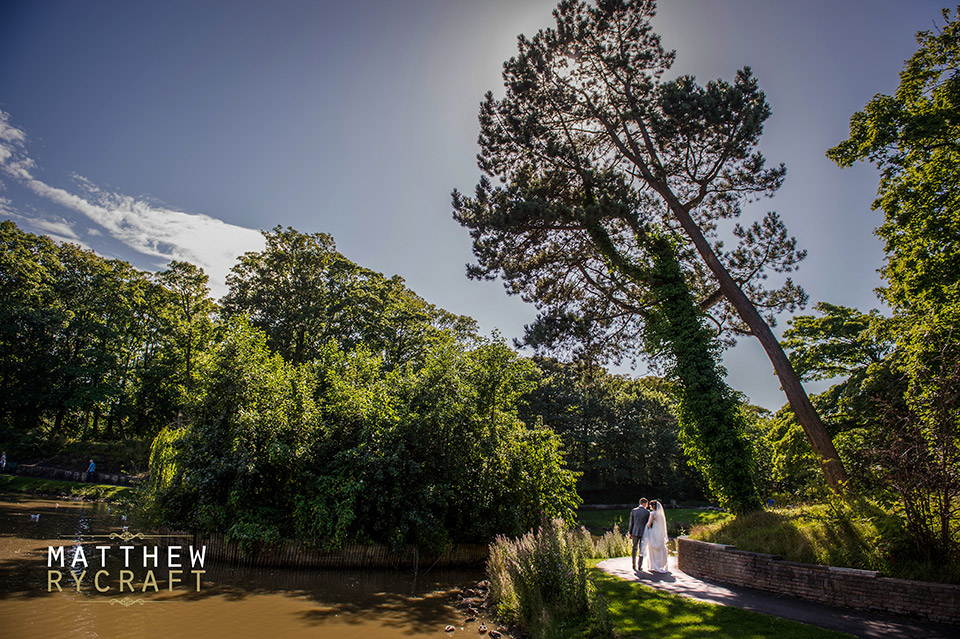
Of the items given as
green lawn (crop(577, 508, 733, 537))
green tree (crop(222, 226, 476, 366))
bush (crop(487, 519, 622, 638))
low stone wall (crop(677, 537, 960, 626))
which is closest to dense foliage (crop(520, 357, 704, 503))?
green lawn (crop(577, 508, 733, 537))

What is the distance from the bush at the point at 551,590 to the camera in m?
7.44

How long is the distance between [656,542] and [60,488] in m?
32.7

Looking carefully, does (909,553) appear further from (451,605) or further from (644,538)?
(451,605)

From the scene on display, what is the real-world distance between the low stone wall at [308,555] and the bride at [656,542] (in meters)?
6.32

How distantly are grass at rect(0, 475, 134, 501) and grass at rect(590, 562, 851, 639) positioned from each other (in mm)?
28018

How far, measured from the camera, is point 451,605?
34.0ft

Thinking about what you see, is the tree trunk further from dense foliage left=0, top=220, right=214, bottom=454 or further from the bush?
dense foliage left=0, top=220, right=214, bottom=454

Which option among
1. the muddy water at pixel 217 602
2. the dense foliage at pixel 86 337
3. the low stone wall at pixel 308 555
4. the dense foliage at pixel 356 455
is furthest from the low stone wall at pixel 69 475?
the low stone wall at pixel 308 555

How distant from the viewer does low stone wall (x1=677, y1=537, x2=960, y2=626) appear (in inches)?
283

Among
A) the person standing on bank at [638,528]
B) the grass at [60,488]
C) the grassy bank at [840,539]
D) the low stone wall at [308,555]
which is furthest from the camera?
the grass at [60,488]

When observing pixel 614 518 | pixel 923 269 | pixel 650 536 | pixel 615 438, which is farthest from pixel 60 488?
pixel 615 438

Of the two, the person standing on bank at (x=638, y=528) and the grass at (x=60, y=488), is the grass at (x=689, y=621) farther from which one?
the grass at (x=60, y=488)

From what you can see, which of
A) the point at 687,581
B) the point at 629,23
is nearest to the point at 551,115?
→ the point at 629,23

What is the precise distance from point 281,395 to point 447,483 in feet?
19.6
